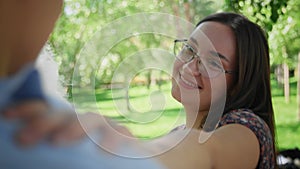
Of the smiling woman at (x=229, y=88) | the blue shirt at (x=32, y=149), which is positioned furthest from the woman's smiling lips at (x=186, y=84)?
the blue shirt at (x=32, y=149)

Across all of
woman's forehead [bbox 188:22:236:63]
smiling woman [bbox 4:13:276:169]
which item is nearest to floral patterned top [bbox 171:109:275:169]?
smiling woman [bbox 4:13:276:169]

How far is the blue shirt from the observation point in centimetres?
21

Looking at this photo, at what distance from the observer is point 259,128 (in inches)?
30.4

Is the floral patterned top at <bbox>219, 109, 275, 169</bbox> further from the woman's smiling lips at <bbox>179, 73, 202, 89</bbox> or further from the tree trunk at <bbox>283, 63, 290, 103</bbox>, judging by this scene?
the tree trunk at <bbox>283, 63, 290, 103</bbox>

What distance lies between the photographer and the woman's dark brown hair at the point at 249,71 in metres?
0.85

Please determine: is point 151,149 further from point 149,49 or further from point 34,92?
point 149,49

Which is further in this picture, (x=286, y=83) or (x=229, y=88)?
(x=286, y=83)

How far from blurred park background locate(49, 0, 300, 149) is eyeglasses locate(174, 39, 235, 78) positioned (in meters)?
0.05

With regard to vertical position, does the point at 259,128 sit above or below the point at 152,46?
below

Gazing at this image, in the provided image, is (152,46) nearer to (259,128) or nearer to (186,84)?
(186,84)

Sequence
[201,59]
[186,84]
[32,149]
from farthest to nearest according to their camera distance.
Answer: [201,59], [186,84], [32,149]

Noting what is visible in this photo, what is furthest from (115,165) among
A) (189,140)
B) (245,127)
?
(245,127)

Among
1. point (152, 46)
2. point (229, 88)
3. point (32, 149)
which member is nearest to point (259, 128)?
point (229, 88)

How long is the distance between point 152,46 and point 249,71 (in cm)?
38
